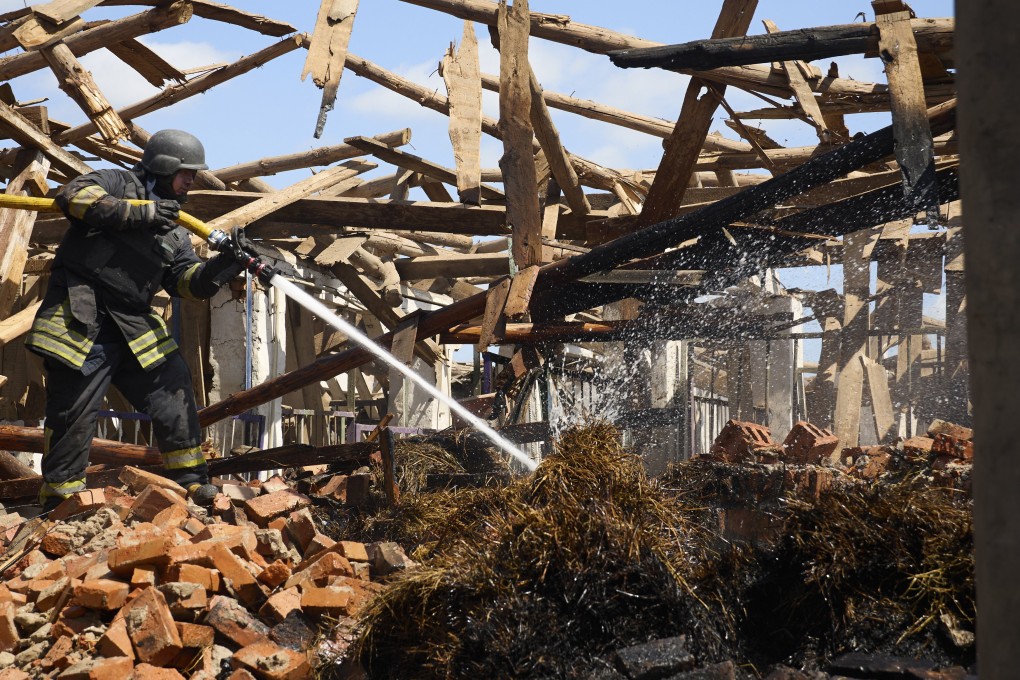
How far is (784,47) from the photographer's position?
529 centimetres

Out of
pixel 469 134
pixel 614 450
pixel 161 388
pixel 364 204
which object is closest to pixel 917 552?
pixel 614 450

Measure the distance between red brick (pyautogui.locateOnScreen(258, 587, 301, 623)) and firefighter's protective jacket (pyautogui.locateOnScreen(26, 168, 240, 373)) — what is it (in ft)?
6.53

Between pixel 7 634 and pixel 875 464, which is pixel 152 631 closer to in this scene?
pixel 7 634

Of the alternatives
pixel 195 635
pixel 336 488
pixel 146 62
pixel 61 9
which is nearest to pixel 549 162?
pixel 336 488

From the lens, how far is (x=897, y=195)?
5.95m

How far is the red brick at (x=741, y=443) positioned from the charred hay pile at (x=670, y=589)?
110 inches

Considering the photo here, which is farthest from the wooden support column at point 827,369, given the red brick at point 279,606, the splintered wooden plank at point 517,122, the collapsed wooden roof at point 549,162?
the red brick at point 279,606

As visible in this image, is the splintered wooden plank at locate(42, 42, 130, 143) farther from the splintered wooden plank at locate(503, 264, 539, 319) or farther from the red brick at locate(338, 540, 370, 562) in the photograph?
the red brick at locate(338, 540, 370, 562)

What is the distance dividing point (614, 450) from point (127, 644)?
2.40m

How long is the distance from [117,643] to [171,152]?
311 cm

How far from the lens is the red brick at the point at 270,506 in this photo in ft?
18.8

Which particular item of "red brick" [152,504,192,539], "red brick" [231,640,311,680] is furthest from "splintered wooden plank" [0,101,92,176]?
"red brick" [231,640,311,680]

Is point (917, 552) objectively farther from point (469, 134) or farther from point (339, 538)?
point (469, 134)

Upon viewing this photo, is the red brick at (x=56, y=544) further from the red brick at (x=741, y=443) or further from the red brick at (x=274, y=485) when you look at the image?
the red brick at (x=741, y=443)
